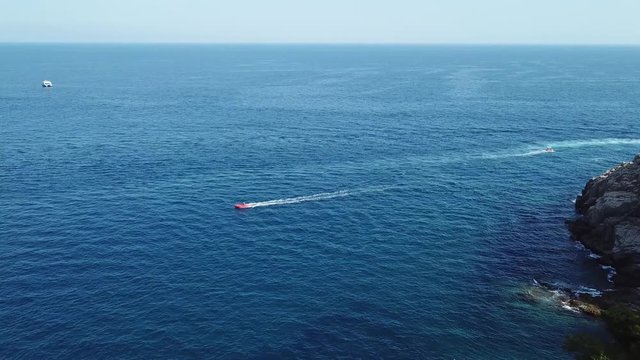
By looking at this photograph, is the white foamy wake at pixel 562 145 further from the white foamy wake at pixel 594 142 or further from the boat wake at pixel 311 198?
the boat wake at pixel 311 198

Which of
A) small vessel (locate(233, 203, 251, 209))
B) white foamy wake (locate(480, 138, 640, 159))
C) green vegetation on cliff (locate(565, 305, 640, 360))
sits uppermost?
white foamy wake (locate(480, 138, 640, 159))

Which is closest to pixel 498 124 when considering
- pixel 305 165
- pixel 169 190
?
pixel 305 165

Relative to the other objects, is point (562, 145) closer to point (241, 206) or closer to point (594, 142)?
point (594, 142)

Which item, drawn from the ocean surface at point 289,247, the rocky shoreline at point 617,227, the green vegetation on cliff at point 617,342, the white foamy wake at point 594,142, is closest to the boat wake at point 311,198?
the ocean surface at point 289,247

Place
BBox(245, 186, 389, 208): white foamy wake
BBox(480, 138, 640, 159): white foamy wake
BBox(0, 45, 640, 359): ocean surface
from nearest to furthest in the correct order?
BBox(0, 45, 640, 359): ocean surface < BBox(245, 186, 389, 208): white foamy wake < BBox(480, 138, 640, 159): white foamy wake

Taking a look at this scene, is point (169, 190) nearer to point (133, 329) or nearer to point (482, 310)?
point (133, 329)

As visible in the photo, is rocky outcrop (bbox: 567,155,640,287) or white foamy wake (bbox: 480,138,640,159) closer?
rocky outcrop (bbox: 567,155,640,287)

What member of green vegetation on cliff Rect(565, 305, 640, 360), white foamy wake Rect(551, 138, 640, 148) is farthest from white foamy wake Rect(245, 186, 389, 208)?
white foamy wake Rect(551, 138, 640, 148)

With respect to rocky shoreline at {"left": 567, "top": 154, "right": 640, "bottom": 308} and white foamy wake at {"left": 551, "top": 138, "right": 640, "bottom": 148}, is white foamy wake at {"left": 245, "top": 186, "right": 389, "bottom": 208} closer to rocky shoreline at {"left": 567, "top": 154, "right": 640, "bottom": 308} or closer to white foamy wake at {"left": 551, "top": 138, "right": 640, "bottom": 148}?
rocky shoreline at {"left": 567, "top": 154, "right": 640, "bottom": 308}

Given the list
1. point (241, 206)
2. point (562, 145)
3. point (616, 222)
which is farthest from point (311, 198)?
point (562, 145)
